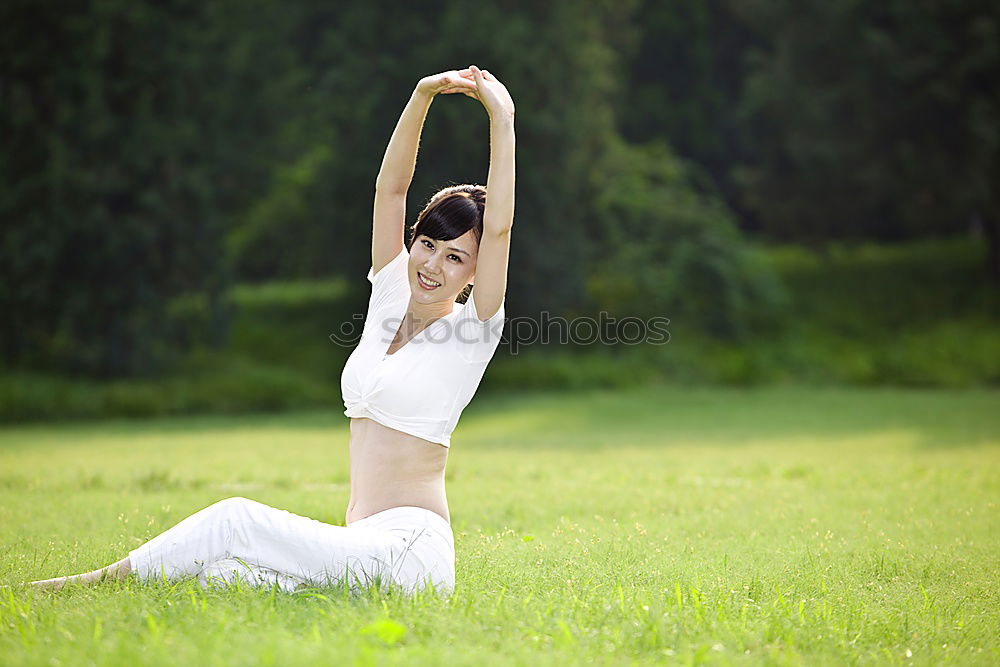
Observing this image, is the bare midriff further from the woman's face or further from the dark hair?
the dark hair

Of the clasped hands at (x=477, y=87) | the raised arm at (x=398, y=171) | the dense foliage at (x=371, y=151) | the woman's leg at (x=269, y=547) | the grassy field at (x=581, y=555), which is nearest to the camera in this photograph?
the grassy field at (x=581, y=555)

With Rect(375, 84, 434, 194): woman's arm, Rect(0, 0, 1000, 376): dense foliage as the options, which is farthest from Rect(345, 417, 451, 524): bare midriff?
Rect(0, 0, 1000, 376): dense foliage

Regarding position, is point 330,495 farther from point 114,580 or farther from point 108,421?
point 108,421

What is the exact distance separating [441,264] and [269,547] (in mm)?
1347

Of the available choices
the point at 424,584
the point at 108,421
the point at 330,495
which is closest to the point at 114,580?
the point at 424,584

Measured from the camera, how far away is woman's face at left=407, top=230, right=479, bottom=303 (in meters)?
4.60

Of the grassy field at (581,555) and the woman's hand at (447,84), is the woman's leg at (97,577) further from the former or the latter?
the woman's hand at (447,84)

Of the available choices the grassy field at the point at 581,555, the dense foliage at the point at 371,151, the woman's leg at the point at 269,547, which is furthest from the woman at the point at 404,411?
the dense foliage at the point at 371,151

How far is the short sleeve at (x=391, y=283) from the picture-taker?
479 centimetres

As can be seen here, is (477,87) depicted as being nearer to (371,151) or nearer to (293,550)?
(293,550)

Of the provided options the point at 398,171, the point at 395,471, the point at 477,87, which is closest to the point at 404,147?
the point at 398,171

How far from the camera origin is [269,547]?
4137mm

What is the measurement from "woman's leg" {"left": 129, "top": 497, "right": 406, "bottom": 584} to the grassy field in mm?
105

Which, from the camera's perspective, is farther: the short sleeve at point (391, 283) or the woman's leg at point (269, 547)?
the short sleeve at point (391, 283)
